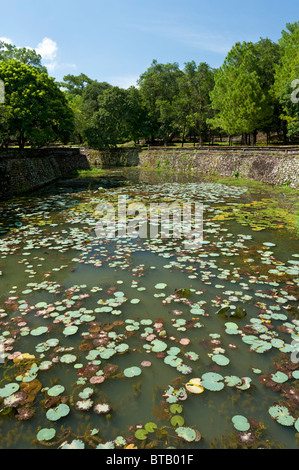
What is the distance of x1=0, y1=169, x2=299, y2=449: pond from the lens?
8.33 feet

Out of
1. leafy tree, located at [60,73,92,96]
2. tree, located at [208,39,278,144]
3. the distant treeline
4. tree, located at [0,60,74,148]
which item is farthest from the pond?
leafy tree, located at [60,73,92,96]

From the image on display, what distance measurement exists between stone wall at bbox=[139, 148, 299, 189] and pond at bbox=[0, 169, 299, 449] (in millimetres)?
11629

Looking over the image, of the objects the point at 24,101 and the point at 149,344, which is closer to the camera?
the point at 149,344

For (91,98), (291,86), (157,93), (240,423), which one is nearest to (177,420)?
(240,423)

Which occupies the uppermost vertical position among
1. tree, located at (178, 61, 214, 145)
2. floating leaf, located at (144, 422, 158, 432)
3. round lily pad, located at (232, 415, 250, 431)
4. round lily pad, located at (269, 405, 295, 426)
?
tree, located at (178, 61, 214, 145)

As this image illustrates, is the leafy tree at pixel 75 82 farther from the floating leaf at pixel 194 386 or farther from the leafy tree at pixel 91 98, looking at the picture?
the floating leaf at pixel 194 386

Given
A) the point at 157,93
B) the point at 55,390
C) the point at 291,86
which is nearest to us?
the point at 55,390

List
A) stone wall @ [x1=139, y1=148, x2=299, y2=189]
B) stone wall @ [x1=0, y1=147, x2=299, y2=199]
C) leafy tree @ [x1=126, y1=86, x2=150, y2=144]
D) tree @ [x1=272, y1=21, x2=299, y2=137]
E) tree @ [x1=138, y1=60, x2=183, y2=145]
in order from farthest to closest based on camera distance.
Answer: tree @ [x1=138, y1=60, x2=183, y2=145] < leafy tree @ [x1=126, y1=86, x2=150, y2=144] < tree @ [x1=272, y1=21, x2=299, y2=137] < stone wall @ [x1=139, y1=148, x2=299, y2=189] < stone wall @ [x1=0, y1=147, x2=299, y2=199]

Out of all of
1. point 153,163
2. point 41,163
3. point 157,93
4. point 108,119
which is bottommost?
point 153,163

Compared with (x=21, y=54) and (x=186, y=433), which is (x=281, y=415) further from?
(x=21, y=54)

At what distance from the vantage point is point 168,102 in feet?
131

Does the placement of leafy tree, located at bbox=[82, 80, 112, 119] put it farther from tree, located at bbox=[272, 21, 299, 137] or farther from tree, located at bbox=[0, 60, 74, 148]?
tree, located at bbox=[272, 21, 299, 137]

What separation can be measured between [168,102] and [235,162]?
833 inches

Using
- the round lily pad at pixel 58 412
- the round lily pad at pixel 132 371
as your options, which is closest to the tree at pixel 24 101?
the round lily pad at pixel 132 371
